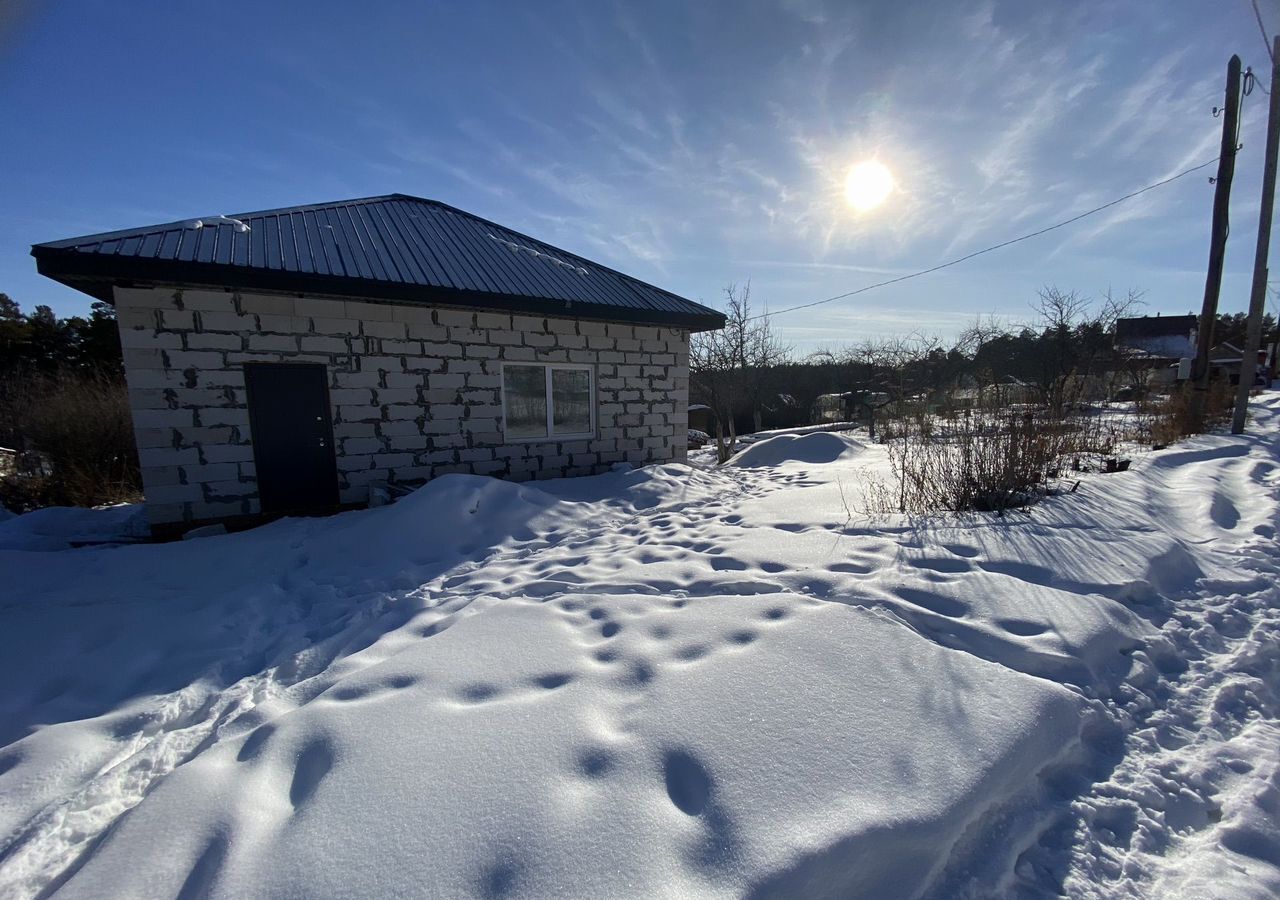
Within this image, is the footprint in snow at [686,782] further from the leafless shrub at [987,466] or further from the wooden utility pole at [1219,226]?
the wooden utility pole at [1219,226]

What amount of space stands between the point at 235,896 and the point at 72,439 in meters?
10.6

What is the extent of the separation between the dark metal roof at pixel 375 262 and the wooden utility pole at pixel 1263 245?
10.5 meters

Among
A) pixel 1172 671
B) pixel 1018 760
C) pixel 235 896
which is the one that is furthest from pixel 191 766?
pixel 1172 671

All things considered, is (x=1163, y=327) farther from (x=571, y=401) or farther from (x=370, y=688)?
(x=370, y=688)

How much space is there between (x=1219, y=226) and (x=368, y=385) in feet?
50.2

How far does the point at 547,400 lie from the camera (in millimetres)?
7066

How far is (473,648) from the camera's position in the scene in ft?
8.13

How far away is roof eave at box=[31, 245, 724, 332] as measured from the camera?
14.0ft

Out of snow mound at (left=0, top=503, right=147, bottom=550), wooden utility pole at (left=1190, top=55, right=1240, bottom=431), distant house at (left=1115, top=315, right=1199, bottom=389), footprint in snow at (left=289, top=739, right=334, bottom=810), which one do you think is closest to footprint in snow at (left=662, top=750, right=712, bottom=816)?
footprint in snow at (left=289, top=739, right=334, bottom=810)

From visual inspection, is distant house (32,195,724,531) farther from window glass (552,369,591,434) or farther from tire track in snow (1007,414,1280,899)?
tire track in snow (1007,414,1280,899)

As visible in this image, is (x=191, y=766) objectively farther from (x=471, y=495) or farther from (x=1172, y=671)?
(x=1172, y=671)

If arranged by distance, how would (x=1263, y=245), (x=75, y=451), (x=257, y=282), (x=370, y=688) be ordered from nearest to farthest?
(x=370, y=688), (x=257, y=282), (x=75, y=451), (x=1263, y=245)

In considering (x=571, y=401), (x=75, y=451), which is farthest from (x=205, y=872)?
(x=75, y=451)

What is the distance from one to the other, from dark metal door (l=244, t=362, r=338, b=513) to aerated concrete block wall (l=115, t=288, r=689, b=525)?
98 millimetres
